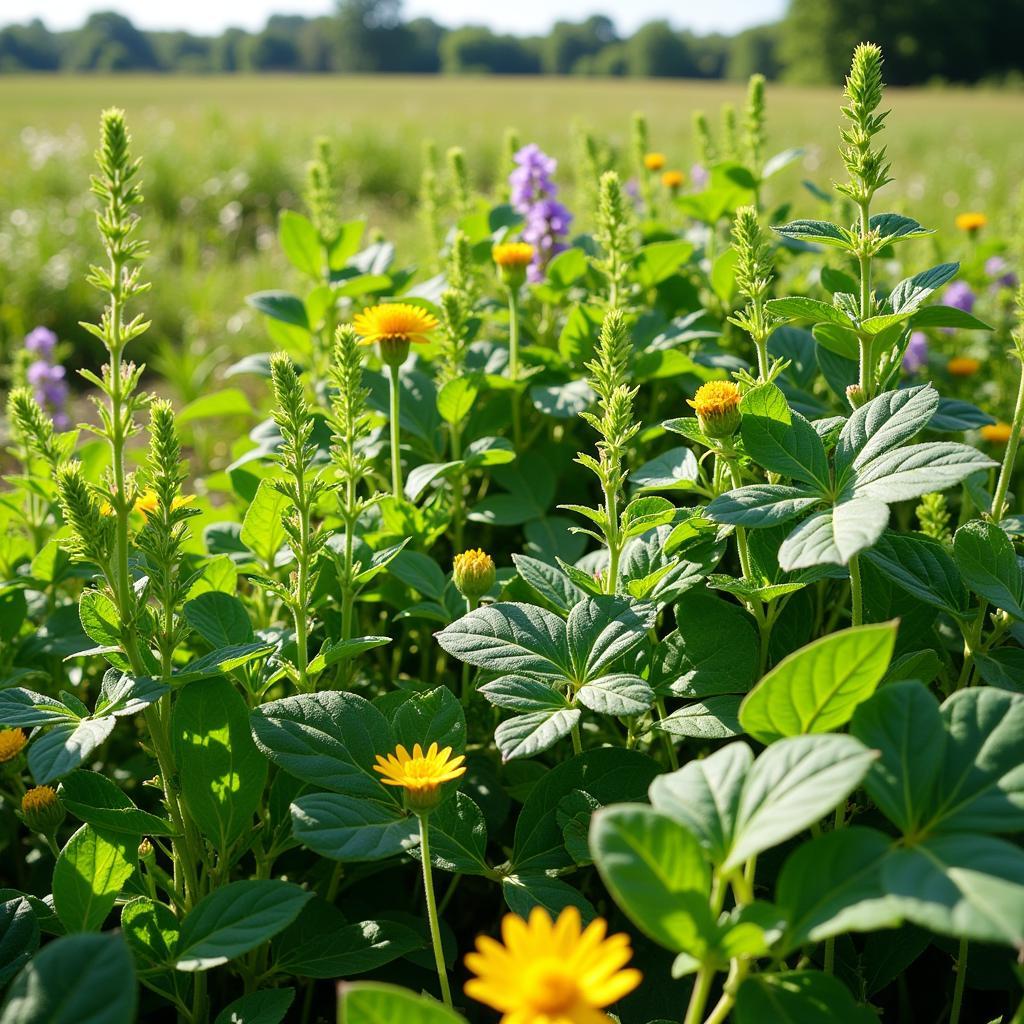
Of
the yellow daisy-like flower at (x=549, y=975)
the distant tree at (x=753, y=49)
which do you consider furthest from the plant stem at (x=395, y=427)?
the distant tree at (x=753, y=49)

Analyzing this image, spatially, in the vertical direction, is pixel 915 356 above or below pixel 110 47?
below

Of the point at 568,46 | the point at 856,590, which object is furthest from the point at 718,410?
the point at 568,46

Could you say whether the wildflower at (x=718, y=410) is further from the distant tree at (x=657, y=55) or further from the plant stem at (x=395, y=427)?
the distant tree at (x=657, y=55)

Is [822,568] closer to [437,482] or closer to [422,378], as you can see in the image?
[437,482]

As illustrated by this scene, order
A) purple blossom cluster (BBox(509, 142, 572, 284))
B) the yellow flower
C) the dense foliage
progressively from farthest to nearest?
purple blossom cluster (BBox(509, 142, 572, 284)) → the yellow flower → the dense foliage

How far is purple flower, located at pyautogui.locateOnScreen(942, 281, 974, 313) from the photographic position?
2.70 meters

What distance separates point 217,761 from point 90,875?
172 millimetres

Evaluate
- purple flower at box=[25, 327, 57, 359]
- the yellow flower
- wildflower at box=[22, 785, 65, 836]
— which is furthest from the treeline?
wildflower at box=[22, 785, 65, 836]

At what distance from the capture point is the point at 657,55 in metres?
59.7

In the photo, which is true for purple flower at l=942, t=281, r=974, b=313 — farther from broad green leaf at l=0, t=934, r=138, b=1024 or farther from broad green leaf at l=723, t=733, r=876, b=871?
broad green leaf at l=0, t=934, r=138, b=1024

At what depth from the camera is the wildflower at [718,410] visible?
1.06 metres

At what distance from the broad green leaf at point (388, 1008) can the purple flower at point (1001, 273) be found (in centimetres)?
270

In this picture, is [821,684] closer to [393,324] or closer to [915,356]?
[393,324]

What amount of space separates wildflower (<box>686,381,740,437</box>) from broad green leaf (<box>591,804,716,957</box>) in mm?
486
